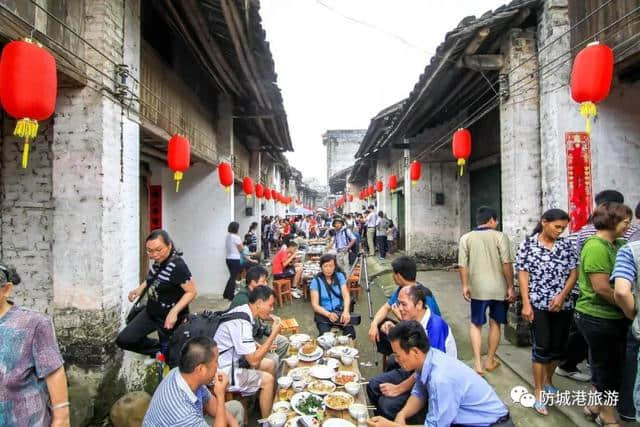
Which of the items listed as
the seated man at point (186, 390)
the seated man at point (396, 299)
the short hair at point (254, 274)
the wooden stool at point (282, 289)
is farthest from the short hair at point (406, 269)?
the wooden stool at point (282, 289)

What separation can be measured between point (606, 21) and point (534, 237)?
280cm

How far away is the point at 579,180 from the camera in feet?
15.4

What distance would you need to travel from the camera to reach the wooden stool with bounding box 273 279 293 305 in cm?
824

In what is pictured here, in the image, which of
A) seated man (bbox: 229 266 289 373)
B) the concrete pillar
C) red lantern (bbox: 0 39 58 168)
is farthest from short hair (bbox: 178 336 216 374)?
the concrete pillar

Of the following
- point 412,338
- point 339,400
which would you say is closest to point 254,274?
point 339,400

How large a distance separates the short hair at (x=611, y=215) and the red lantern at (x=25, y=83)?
4650 mm

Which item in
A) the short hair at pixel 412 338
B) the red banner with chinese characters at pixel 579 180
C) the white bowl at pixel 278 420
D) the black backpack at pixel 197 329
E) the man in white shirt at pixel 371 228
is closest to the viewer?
the short hair at pixel 412 338

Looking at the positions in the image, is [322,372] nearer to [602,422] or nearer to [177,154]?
[602,422]

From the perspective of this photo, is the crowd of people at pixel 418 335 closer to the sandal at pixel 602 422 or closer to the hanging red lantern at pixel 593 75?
the sandal at pixel 602 422

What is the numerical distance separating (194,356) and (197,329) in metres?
0.95

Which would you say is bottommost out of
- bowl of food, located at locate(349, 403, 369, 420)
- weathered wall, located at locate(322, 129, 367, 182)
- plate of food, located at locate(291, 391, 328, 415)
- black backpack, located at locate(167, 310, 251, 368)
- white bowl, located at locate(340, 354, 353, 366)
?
plate of food, located at locate(291, 391, 328, 415)

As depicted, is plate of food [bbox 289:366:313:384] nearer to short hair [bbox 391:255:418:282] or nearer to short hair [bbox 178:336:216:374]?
short hair [bbox 178:336:216:374]

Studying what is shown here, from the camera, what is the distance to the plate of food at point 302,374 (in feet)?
10.5

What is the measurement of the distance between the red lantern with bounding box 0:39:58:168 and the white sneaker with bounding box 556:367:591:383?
5780 mm
